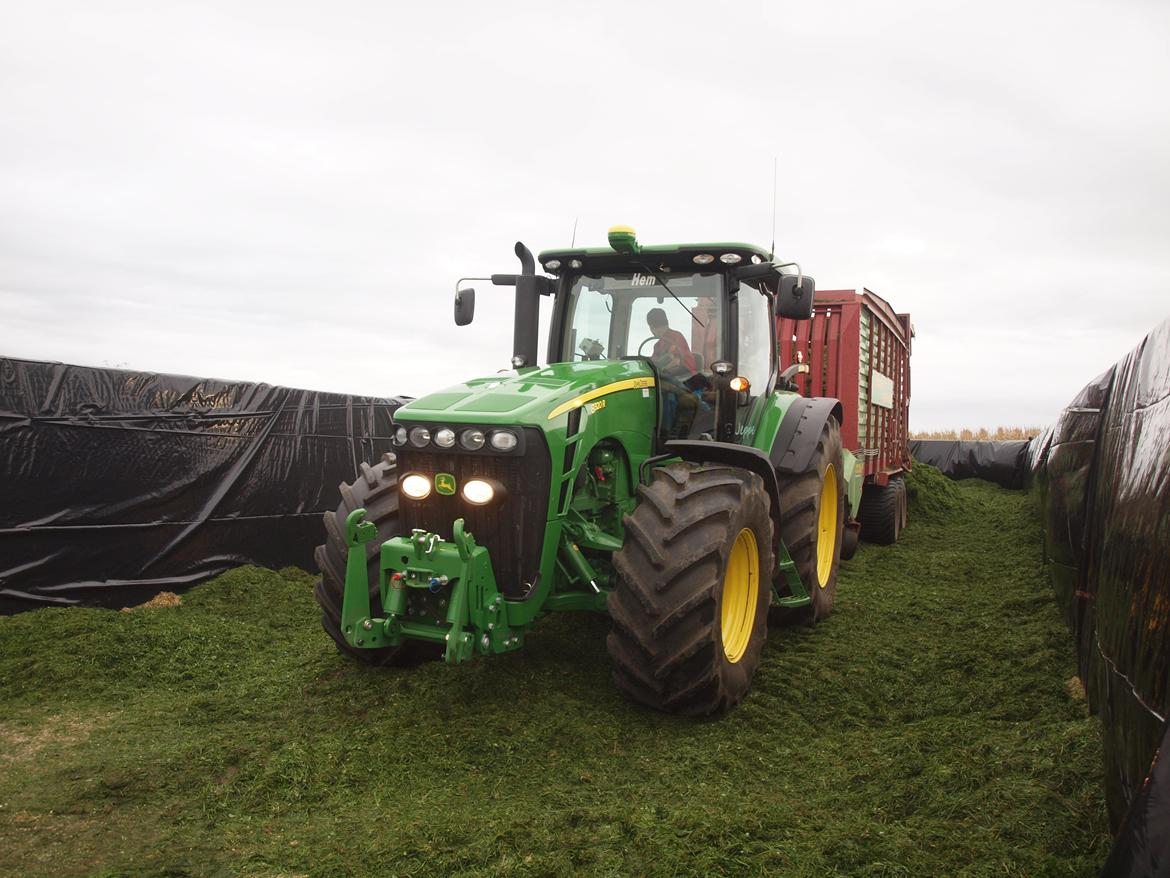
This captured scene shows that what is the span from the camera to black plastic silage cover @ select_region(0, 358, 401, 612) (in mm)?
6688

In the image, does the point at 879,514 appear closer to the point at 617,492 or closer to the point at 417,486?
the point at 617,492

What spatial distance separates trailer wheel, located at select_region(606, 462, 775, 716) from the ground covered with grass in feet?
0.76

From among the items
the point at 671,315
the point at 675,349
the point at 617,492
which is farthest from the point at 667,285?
the point at 617,492

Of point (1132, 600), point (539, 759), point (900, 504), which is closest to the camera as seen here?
point (1132, 600)

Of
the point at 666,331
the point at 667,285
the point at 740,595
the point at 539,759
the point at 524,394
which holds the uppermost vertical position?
the point at 667,285

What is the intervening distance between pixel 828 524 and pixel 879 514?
3.41 m

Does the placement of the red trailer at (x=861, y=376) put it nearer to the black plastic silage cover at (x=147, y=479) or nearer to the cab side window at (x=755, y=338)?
the cab side window at (x=755, y=338)

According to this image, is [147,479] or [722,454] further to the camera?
[147,479]

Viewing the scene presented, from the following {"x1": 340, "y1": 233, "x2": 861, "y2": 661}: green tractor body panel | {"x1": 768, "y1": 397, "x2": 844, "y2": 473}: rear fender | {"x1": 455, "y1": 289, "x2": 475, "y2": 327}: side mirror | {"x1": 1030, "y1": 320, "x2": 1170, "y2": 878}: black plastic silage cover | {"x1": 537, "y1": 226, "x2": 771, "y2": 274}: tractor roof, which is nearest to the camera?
{"x1": 1030, "y1": 320, "x2": 1170, "y2": 878}: black plastic silage cover

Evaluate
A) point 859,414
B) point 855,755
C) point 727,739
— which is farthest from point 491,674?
point 859,414

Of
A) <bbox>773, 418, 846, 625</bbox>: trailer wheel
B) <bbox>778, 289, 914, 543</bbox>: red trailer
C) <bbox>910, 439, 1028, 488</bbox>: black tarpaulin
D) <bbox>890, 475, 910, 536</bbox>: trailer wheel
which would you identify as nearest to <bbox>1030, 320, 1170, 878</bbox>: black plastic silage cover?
<bbox>773, 418, 846, 625</bbox>: trailer wheel

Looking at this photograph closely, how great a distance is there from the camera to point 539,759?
385cm

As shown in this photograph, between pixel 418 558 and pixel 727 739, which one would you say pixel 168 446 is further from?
pixel 727 739

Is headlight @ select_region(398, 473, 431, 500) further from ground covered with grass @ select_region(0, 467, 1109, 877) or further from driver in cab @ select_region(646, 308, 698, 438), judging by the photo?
driver in cab @ select_region(646, 308, 698, 438)
